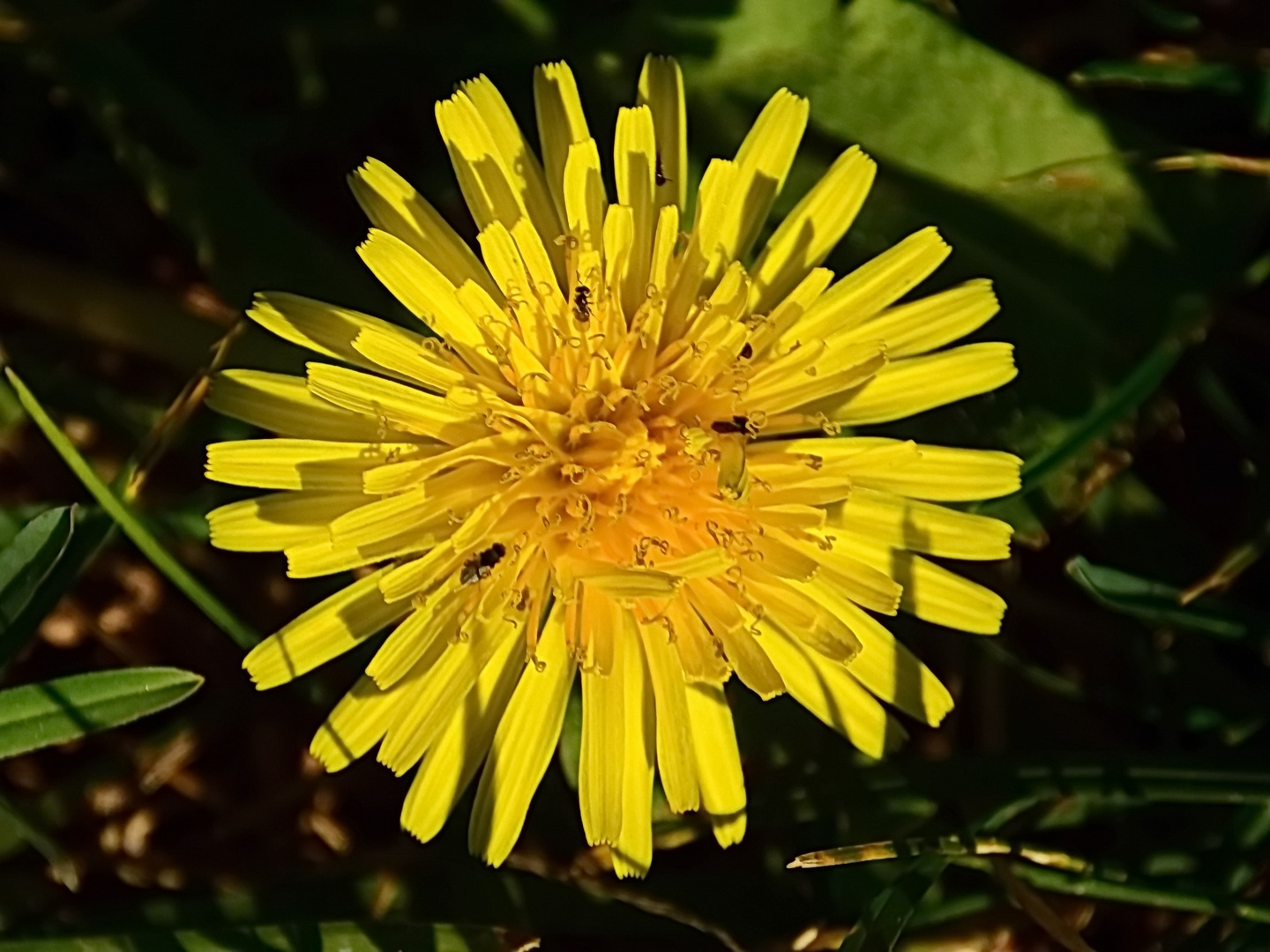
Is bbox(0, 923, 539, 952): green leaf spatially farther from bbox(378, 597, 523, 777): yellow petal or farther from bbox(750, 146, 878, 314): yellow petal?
bbox(750, 146, 878, 314): yellow petal

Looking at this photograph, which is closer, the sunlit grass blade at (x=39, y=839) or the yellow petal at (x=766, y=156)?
the yellow petal at (x=766, y=156)

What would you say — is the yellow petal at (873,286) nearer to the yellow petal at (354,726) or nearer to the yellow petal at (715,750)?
the yellow petal at (715,750)

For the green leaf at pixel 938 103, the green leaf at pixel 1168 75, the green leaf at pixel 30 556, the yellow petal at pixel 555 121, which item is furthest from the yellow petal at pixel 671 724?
the green leaf at pixel 1168 75

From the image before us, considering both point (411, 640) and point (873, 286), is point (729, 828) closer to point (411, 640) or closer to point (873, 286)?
point (411, 640)

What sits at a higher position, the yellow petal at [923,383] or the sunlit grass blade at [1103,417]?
the yellow petal at [923,383]

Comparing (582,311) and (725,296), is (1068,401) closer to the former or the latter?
(725,296)

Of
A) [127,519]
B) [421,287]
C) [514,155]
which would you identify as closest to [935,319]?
[514,155]

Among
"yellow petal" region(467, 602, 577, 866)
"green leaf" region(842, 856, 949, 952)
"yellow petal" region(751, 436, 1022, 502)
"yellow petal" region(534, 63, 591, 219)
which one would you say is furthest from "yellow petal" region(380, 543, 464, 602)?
"green leaf" region(842, 856, 949, 952)

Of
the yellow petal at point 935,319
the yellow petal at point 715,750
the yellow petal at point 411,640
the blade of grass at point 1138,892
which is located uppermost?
the yellow petal at point 935,319

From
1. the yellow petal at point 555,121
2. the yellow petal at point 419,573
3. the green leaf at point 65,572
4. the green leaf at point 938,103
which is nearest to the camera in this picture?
the yellow petal at point 419,573
